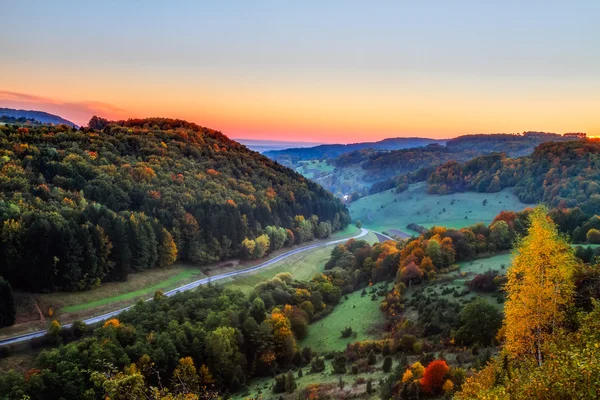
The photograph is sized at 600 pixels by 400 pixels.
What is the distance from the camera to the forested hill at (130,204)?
210 ft

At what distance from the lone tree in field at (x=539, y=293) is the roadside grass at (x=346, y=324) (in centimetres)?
3199

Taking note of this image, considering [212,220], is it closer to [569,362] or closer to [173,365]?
[173,365]

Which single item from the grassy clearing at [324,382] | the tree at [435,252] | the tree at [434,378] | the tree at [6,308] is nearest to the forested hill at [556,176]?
the tree at [435,252]

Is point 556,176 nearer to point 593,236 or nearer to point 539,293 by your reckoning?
point 593,236

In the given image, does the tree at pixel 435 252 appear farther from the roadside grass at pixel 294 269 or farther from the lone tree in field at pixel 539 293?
the lone tree in field at pixel 539 293

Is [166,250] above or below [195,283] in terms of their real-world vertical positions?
above

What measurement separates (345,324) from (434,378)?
33301 millimetres

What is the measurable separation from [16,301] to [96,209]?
2204cm

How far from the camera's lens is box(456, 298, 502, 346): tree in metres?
44.9

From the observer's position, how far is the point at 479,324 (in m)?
45.8

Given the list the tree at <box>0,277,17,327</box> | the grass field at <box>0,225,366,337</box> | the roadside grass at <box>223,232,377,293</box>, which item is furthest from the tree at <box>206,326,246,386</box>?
the roadside grass at <box>223,232,377,293</box>

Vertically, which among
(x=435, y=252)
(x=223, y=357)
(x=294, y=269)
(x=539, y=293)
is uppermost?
(x=539, y=293)

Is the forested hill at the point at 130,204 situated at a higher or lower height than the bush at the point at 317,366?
higher

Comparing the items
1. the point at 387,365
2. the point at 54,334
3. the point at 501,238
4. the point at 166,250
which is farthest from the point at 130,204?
the point at 501,238
